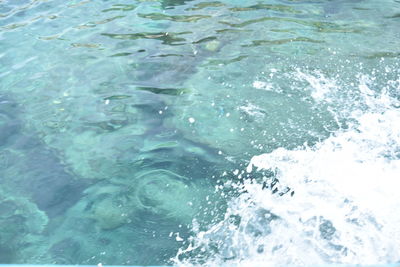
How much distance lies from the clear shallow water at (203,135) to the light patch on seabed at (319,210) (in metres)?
0.01

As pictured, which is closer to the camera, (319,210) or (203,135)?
(319,210)

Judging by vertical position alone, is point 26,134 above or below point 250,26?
below

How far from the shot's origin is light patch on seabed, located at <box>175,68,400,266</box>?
8.68ft

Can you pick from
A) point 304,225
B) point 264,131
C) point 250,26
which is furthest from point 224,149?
point 250,26

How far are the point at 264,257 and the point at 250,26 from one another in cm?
370

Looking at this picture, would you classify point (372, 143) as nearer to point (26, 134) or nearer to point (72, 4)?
point (26, 134)

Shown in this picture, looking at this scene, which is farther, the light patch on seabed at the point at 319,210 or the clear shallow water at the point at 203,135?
the clear shallow water at the point at 203,135

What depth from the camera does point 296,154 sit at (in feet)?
11.3

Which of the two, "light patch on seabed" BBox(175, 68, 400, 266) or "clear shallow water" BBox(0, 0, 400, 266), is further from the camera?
"clear shallow water" BBox(0, 0, 400, 266)

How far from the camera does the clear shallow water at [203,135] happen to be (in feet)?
9.38

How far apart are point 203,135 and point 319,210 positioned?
4.51 feet

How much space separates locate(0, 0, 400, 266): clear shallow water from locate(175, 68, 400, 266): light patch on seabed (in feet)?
0.04

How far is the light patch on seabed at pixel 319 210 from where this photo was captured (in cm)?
264

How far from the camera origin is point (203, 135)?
387cm
